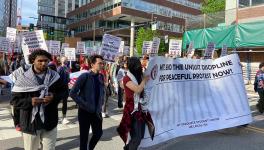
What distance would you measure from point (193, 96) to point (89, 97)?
2.49m

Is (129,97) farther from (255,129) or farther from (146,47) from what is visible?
(146,47)

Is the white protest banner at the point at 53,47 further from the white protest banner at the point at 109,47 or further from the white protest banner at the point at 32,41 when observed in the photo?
the white protest banner at the point at 32,41

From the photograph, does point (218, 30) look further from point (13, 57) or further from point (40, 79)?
point (40, 79)

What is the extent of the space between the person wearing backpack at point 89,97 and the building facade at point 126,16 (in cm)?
5843

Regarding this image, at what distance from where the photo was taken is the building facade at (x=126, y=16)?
7056cm

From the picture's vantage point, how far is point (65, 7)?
476ft

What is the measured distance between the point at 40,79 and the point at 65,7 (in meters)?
144

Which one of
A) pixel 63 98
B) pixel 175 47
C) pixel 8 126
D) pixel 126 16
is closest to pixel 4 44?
pixel 175 47

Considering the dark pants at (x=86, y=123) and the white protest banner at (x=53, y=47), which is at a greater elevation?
the white protest banner at (x=53, y=47)

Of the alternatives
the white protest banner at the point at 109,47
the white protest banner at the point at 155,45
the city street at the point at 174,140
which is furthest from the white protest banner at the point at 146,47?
the city street at the point at 174,140

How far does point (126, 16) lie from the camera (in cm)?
7094

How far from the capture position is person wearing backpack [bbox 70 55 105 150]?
5777mm

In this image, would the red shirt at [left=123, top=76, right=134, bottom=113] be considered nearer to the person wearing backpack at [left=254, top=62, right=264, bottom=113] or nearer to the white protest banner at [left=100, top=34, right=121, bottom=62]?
the white protest banner at [left=100, top=34, right=121, bottom=62]

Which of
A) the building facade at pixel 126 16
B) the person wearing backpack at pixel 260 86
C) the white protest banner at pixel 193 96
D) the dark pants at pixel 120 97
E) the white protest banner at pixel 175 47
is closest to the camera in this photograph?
the white protest banner at pixel 193 96
